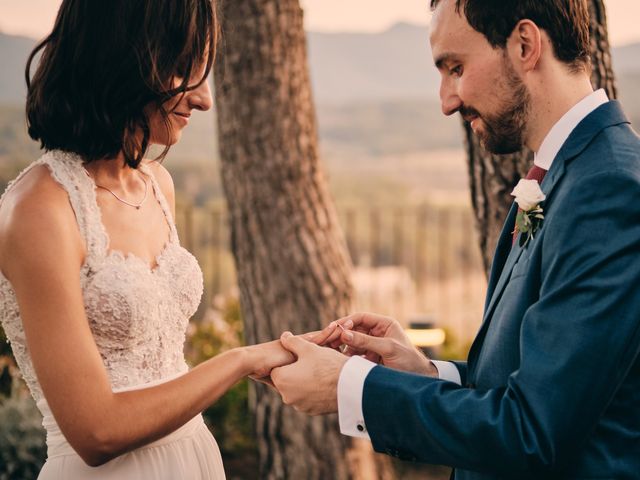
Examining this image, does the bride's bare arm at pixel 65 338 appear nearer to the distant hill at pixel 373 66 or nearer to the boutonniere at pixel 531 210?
the boutonniere at pixel 531 210

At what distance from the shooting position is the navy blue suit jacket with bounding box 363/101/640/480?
1.60 metres

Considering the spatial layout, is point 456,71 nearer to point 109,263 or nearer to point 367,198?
point 109,263

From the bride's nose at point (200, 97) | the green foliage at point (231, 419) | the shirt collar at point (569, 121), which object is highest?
the bride's nose at point (200, 97)

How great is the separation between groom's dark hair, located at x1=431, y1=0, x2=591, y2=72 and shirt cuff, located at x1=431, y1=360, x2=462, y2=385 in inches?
39.8

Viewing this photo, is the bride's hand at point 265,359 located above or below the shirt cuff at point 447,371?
above

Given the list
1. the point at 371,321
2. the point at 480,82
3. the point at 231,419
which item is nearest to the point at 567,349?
the point at 480,82

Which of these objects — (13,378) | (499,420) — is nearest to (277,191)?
(13,378)

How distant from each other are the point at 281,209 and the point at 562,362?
304cm

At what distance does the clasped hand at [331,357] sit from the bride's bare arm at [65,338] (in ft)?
1.01

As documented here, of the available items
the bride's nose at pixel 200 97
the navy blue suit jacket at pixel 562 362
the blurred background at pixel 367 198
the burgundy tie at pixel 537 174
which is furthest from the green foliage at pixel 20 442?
the burgundy tie at pixel 537 174

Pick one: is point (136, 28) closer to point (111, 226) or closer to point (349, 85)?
point (111, 226)

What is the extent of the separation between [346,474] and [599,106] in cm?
324

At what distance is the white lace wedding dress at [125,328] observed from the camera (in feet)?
6.70

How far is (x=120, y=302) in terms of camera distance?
2.07 metres
